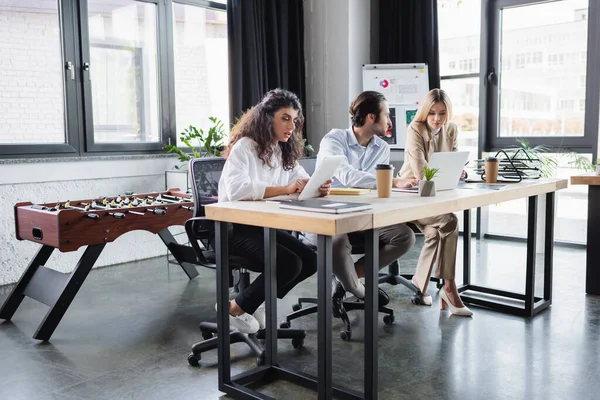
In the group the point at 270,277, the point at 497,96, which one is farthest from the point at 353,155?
the point at 497,96

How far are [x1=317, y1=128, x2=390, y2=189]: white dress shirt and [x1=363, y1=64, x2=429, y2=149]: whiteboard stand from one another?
92.8 inches

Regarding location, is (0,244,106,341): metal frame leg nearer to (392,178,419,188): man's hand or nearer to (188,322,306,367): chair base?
(188,322,306,367): chair base

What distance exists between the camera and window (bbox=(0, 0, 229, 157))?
3.98m

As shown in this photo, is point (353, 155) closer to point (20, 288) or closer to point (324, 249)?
point (324, 249)

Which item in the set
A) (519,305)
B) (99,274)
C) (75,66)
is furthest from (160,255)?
(519,305)

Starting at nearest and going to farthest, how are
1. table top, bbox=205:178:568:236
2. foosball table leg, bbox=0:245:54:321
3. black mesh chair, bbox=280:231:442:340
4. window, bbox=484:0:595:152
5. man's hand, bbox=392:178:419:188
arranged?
table top, bbox=205:178:568:236
man's hand, bbox=392:178:419:188
black mesh chair, bbox=280:231:442:340
foosball table leg, bbox=0:245:54:321
window, bbox=484:0:595:152

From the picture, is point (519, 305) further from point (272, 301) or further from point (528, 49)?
point (528, 49)

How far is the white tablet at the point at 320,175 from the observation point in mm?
2186

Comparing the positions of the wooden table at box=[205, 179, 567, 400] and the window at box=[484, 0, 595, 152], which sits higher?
the window at box=[484, 0, 595, 152]

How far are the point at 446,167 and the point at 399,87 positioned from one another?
3078 mm

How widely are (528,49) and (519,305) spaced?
2837mm

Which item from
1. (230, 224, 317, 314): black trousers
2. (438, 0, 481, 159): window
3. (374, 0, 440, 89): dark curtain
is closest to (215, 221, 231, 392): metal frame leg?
(230, 224, 317, 314): black trousers

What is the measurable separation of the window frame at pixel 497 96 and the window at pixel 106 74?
7.79ft

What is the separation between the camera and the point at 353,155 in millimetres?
3109
